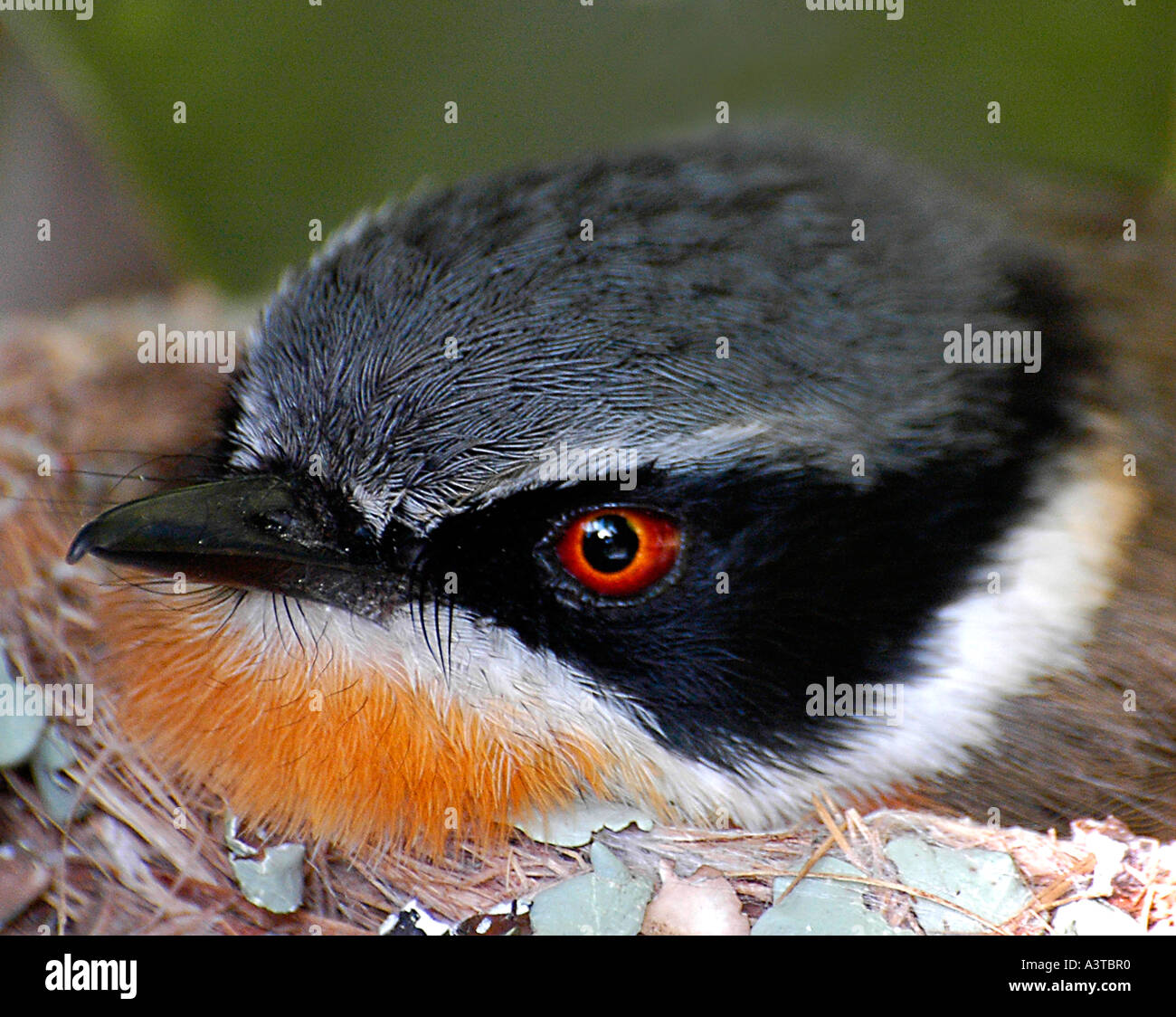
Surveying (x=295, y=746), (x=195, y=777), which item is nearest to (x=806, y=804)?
(x=295, y=746)

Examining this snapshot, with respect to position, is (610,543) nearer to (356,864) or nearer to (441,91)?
(356,864)

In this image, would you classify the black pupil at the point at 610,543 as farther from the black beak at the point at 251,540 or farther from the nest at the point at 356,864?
the nest at the point at 356,864

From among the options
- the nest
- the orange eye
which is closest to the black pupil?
the orange eye

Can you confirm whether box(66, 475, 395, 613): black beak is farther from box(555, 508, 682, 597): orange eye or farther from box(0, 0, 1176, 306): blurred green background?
box(0, 0, 1176, 306): blurred green background

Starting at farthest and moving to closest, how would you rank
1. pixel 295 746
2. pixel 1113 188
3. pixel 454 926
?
pixel 1113 188 → pixel 295 746 → pixel 454 926

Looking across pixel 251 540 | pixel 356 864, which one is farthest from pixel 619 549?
pixel 356 864
